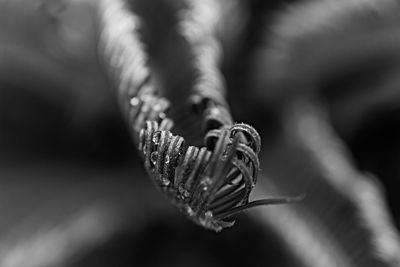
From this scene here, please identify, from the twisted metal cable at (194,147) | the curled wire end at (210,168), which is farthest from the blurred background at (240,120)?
the curled wire end at (210,168)

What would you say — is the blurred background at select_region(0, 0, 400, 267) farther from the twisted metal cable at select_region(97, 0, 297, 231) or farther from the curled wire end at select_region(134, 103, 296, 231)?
the curled wire end at select_region(134, 103, 296, 231)

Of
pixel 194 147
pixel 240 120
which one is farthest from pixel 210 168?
pixel 240 120

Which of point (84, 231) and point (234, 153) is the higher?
point (234, 153)

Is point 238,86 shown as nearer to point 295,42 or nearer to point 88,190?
point 295,42

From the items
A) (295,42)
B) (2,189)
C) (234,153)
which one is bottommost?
(2,189)

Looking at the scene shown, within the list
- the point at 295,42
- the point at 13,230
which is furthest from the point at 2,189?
the point at 295,42

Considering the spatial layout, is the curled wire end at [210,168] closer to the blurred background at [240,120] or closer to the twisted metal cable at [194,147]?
the twisted metal cable at [194,147]
